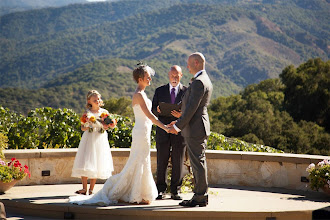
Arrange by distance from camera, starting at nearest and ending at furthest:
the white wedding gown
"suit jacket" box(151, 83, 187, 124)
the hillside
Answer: the white wedding gown
"suit jacket" box(151, 83, 187, 124)
the hillside

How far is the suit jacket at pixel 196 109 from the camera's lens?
19.7 feet

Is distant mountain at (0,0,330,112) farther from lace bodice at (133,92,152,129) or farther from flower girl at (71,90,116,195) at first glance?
lace bodice at (133,92,152,129)

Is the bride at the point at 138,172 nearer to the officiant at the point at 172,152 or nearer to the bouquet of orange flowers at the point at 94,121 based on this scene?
the officiant at the point at 172,152

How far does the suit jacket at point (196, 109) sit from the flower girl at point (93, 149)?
140 cm

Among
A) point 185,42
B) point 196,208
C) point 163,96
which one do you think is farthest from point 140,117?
point 185,42

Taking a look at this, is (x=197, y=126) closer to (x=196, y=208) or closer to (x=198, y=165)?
(x=198, y=165)

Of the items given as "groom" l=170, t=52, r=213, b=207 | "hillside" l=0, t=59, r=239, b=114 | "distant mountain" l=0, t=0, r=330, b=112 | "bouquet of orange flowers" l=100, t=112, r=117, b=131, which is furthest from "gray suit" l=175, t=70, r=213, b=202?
"distant mountain" l=0, t=0, r=330, b=112

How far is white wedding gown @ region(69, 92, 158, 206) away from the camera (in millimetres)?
6312

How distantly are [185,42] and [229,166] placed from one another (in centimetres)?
12233

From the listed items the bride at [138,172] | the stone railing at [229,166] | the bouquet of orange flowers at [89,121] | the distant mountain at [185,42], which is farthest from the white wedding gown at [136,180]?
the distant mountain at [185,42]

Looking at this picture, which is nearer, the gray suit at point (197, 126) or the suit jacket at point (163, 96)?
the gray suit at point (197, 126)

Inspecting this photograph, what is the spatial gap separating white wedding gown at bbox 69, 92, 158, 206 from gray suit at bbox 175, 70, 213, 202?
23.6 inches

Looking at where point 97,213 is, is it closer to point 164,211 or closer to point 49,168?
point 164,211

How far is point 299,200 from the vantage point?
6.99 metres
